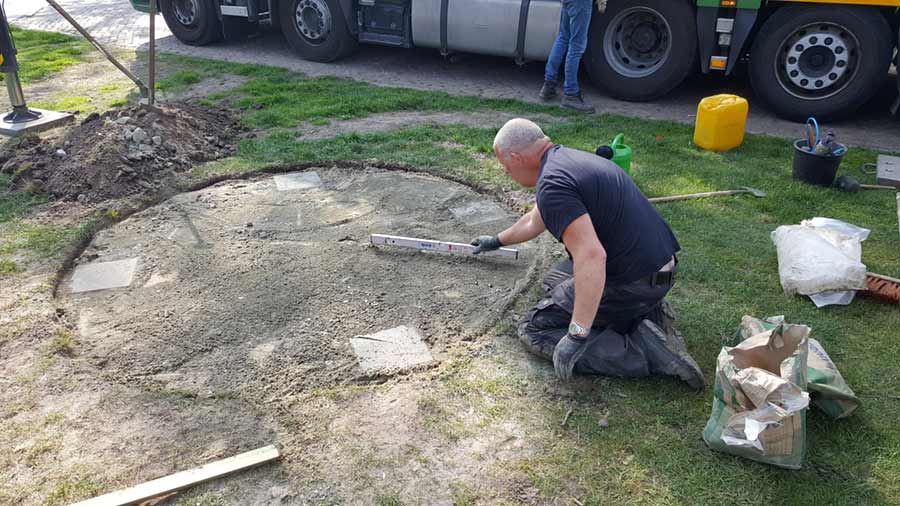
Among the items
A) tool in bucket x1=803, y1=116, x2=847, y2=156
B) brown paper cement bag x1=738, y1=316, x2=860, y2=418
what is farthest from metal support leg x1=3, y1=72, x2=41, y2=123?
tool in bucket x1=803, y1=116, x2=847, y2=156

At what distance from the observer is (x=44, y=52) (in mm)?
9703

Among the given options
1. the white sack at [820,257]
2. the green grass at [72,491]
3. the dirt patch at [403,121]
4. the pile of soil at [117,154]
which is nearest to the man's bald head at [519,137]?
the white sack at [820,257]

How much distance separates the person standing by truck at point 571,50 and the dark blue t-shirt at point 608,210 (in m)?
4.16

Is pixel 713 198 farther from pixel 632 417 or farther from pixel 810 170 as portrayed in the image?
pixel 632 417

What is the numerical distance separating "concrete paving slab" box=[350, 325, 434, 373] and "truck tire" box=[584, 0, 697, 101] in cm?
494

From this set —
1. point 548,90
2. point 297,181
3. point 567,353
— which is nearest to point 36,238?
point 297,181

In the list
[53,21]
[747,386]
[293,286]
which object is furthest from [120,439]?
[53,21]

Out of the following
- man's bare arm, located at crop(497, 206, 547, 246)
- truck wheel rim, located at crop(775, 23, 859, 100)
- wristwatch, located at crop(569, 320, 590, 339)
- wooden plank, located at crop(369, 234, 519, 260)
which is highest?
truck wheel rim, located at crop(775, 23, 859, 100)

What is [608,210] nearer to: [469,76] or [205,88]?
[469,76]

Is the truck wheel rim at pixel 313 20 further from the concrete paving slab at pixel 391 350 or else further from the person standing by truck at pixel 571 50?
the concrete paving slab at pixel 391 350

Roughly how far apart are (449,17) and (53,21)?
8443mm

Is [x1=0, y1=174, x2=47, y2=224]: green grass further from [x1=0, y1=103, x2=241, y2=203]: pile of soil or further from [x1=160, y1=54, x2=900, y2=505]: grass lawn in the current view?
[x1=160, y1=54, x2=900, y2=505]: grass lawn

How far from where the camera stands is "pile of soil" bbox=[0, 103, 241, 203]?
17.2 feet

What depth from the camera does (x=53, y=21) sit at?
12148mm
